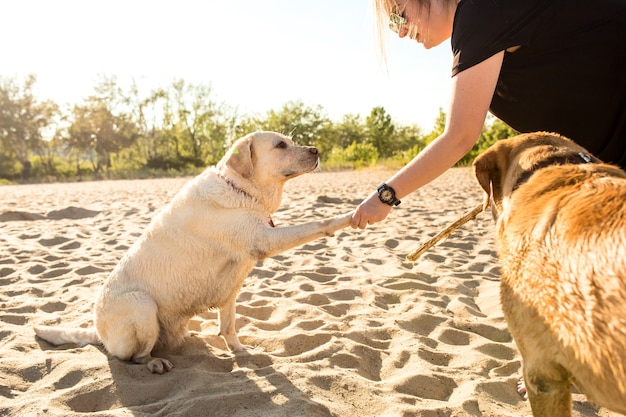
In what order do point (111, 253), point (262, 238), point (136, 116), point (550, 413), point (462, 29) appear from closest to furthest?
point (550, 413) < point (462, 29) < point (262, 238) < point (111, 253) < point (136, 116)

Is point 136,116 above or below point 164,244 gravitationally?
above

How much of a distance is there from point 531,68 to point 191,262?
2.48 m

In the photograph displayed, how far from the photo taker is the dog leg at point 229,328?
12.0ft

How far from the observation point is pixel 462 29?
7.63 feet

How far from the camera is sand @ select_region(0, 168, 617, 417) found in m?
2.72

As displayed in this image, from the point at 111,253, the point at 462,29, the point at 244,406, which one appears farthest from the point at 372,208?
the point at 111,253

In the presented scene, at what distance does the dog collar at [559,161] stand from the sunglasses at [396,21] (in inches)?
45.7

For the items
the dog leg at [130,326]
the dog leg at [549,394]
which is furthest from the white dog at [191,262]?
the dog leg at [549,394]

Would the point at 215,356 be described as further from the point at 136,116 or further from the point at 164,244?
the point at 136,116

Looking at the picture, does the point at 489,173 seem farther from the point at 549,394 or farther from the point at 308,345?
the point at 308,345

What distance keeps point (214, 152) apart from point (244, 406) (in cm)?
5000

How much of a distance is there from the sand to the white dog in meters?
0.16

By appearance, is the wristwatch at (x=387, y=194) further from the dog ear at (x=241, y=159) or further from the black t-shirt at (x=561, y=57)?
the dog ear at (x=241, y=159)

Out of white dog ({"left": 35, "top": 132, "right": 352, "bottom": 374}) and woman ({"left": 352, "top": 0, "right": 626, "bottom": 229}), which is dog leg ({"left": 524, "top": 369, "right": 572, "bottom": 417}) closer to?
woman ({"left": 352, "top": 0, "right": 626, "bottom": 229})
